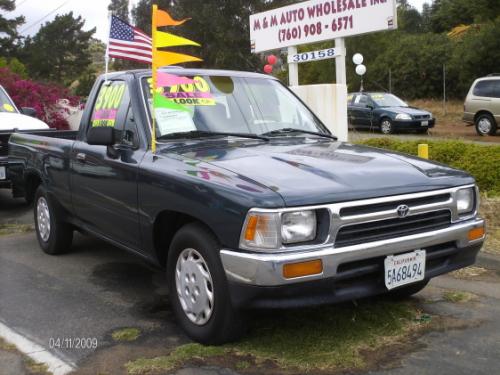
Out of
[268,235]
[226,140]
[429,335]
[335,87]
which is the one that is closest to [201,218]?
[268,235]

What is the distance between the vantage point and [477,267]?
17.8 ft

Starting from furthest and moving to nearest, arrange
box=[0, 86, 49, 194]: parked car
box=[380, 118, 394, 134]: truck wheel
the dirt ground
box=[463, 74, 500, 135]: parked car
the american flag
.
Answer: box=[380, 118, 394, 134]: truck wheel, the dirt ground, box=[463, 74, 500, 135]: parked car, box=[0, 86, 49, 194]: parked car, the american flag

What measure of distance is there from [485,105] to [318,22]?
866 cm

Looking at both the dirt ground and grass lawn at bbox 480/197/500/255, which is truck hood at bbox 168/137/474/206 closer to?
grass lawn at bbox 480/197/500/255

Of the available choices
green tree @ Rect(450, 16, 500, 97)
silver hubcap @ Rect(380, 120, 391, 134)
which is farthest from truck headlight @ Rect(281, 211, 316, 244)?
green tree @ Rect(450, 16, 500, 97)

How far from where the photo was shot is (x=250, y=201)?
3.18 metres

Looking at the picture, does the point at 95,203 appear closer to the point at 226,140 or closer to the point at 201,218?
the point at 226,140

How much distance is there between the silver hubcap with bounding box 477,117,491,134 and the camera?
17188mm

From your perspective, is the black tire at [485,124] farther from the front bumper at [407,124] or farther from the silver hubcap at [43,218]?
the silver hubcap at [43,218]

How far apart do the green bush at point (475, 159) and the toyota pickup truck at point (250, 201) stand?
9.64 ft

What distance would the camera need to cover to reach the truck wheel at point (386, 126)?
61.4ft

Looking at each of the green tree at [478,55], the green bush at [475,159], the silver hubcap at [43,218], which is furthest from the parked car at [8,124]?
the green tree at [478,55]

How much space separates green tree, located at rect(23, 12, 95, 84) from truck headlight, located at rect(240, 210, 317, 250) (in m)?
61.2

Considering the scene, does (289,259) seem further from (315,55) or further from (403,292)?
(315,55)
